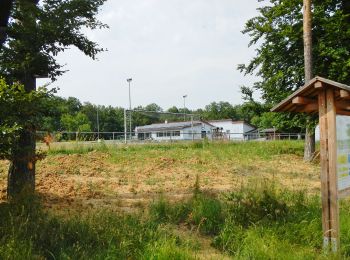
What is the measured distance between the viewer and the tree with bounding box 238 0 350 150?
1670 centimetres

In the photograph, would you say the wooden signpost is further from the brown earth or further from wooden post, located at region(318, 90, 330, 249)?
the brown earth

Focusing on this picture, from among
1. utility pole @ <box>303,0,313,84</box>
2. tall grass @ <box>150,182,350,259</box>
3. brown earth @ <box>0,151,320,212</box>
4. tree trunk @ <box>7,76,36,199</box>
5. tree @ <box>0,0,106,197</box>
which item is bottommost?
tall grass @ <box>150,182,350,259</box>

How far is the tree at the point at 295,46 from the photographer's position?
16.7 m

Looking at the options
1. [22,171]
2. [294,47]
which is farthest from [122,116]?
[22,171]

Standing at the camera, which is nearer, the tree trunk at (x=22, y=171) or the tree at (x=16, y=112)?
the tree at (x=16, y=112)

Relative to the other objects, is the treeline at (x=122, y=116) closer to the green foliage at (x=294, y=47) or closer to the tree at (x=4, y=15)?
the green foliage at (x=294, y=47)

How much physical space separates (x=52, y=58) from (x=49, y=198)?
294cm

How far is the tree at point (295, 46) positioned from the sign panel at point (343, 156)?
37.0 ft

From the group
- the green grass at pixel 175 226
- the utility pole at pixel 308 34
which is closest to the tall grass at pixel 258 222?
the green grass at pixel 175 226

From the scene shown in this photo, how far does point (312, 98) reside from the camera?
5824 millimetres

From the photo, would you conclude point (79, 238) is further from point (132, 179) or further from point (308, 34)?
point (308, 34)

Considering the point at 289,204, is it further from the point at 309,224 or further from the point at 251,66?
the point at 251,66

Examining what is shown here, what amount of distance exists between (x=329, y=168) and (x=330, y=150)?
0.25 metres

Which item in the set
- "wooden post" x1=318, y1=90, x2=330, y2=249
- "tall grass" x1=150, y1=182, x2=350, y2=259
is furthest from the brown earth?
"wooden post" x1=318, y1=90, x2=330, y2=249
